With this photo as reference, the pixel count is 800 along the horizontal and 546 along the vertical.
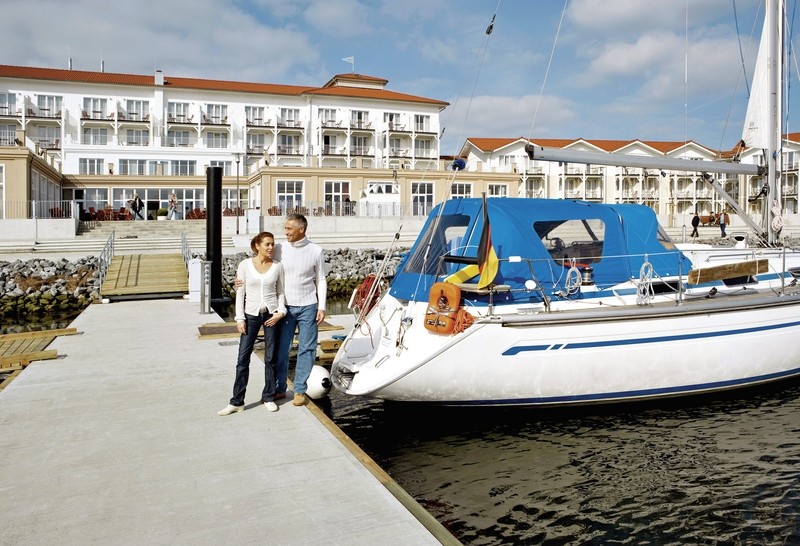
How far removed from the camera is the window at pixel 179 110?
62.7 metres

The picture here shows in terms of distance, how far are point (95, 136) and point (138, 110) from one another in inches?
182

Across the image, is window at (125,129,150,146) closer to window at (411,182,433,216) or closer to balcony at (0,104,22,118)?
balcony at (0,104,22,118)

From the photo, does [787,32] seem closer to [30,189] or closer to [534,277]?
[534,277]

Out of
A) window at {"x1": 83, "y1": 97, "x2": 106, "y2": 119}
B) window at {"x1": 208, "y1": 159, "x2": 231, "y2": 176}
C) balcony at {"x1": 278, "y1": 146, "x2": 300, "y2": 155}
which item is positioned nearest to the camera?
window at {"x1": 208, "y1": 159, "x2": 231, "y2": 176}

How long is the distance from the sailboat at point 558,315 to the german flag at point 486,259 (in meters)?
0.02

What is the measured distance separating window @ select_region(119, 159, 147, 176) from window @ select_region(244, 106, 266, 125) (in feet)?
41.4

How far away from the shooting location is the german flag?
804cm

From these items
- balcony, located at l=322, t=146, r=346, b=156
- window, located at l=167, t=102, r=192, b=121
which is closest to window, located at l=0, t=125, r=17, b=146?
window, located at l=167, t=102, r=192, b=121

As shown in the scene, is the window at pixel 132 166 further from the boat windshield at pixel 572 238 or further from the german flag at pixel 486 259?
the german flag at pixel 486 259

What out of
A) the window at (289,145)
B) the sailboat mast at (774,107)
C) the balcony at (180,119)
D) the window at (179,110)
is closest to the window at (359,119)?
the window at (289,145)

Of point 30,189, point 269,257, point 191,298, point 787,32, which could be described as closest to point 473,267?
point 269,257

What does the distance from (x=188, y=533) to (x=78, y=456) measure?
6.51 ft

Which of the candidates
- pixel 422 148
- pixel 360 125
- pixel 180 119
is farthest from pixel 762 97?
pixel 180 119

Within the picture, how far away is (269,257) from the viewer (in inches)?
271
